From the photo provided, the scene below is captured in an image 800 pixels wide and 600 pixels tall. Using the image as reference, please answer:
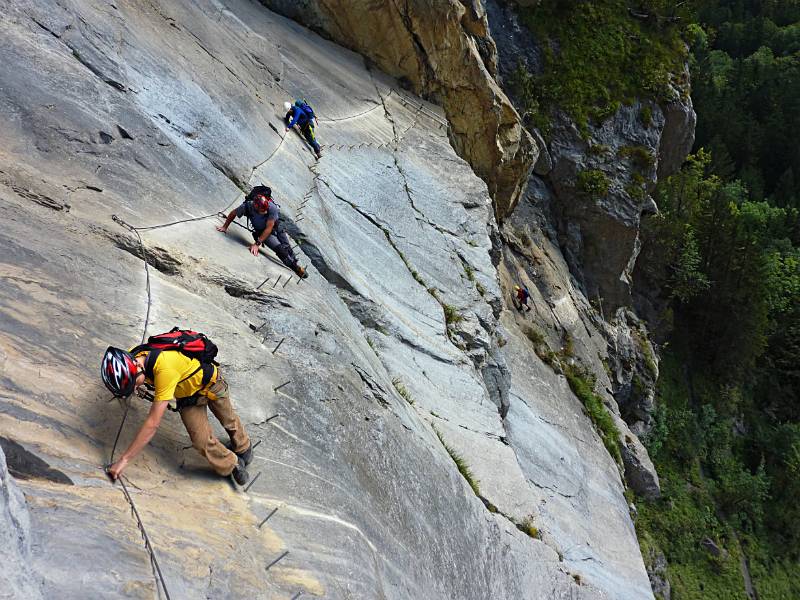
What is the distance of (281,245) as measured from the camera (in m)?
8.98

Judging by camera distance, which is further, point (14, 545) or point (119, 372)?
point (119, 372)

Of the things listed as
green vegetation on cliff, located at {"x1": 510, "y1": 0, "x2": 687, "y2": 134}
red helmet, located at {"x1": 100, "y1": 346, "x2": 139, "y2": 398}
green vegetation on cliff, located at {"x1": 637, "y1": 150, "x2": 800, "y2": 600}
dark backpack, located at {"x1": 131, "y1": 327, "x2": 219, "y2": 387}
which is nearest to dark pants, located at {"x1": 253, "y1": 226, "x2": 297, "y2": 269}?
dark backpack, located at {"x1": 131, "y1": 327, "x2": 219, "y2": 387}

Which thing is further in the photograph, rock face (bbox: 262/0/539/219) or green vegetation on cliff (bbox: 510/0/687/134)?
green vegetation on cliff (bbox: 510/0/687/134)

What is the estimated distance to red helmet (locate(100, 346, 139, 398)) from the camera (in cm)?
477

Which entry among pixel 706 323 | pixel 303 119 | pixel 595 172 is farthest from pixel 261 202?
pixel 706 323

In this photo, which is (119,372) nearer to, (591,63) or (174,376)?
(174,376)

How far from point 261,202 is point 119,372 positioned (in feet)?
14.7

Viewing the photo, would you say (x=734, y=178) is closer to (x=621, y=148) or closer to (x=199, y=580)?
(x=621, y=148)

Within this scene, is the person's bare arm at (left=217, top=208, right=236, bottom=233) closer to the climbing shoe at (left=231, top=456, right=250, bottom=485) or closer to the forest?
the climbing shoe at (left=231, top=456, right=250, bottom=485)

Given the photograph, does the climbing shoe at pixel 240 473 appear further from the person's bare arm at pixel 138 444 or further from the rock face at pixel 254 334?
the person's bare arm at pixel 138 444

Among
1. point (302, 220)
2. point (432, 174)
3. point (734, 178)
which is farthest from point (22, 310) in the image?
point (734, 178)

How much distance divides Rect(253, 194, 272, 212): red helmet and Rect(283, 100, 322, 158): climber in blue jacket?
466 centimetres

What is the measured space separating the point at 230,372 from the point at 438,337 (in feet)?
19.0

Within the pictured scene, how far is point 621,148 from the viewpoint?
2675 cm
